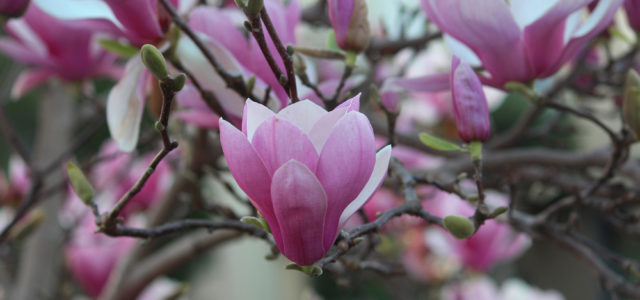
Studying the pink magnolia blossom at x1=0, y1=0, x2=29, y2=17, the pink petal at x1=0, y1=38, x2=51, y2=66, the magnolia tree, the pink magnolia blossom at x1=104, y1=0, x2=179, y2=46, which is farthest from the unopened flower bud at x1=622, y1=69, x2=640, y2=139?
the pink petal at x1=0, y1=38, x2=51, y2=66

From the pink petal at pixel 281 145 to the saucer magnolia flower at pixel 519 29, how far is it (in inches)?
6.5

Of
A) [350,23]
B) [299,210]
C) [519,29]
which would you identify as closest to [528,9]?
[519,29]

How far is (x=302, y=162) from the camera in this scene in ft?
0.88

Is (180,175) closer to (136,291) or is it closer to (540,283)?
(136,291)

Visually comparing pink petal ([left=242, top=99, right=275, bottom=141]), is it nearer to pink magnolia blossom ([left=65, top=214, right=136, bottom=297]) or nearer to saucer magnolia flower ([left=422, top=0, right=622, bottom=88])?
saucer magnolia flower ([left=422, top=0, right=622, bottom=88])

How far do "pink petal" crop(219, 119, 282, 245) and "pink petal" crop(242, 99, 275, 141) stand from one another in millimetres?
17

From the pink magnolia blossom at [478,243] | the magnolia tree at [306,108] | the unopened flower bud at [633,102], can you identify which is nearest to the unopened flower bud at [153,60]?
the magnolia tree at [306,108]

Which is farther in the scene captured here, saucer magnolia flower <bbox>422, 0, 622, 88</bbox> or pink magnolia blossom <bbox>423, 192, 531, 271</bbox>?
pink magnolia blossom <bbox>423, 192, 531, 271</bbox>

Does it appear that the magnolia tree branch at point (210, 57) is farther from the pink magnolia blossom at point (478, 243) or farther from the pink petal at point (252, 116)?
the pink magnolia blossom at point (478, 243)

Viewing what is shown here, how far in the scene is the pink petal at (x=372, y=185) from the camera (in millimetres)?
301

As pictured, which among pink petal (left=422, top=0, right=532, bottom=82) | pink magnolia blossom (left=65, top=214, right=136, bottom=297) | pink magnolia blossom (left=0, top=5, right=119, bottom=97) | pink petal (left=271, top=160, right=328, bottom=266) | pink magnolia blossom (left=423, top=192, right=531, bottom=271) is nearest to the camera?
pink petal (left=271, top=160, right=328, bottom=266)

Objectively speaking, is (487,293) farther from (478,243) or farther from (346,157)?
(346,157)

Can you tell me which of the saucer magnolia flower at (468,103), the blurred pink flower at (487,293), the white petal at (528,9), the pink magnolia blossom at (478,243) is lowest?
the blurred pink flower at (487,293)

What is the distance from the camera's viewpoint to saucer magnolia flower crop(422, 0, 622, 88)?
0.36m
